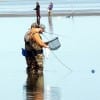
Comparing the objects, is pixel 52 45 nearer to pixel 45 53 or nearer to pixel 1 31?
pixel 45 53

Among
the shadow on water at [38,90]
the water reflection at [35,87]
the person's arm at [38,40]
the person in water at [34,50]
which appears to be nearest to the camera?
the shadow on water at [38,90]

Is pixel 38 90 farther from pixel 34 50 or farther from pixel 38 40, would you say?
pixel 34 50

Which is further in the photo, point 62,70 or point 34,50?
point 62,70

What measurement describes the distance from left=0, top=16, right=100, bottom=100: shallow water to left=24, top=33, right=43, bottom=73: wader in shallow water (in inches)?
10.9

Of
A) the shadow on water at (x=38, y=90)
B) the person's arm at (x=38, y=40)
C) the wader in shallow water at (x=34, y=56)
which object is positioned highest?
the person's arm at (x=38, y=40)

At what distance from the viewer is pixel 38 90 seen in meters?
15.7

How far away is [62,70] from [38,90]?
323 centimetres

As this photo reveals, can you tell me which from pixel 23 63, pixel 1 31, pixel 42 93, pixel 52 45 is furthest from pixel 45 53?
pixel 1 31

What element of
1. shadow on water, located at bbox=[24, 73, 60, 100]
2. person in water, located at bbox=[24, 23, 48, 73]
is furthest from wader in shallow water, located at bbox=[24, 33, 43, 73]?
shadow on water, located at bbox=[24, 73, 60, 100]

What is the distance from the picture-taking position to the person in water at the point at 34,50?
1827 centimetres

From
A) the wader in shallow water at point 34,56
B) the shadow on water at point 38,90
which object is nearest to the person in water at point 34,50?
the wader in shallow water at point 34,56

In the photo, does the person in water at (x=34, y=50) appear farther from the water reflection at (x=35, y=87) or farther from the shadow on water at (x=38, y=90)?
the shadow on water at (x=38, y=90)

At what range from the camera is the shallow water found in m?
15.2

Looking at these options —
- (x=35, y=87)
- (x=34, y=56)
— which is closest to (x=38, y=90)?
(x=35, y=87)
